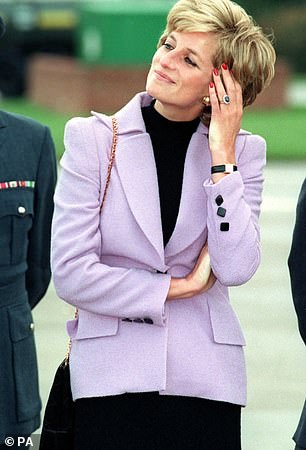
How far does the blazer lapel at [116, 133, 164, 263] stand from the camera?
3598mm

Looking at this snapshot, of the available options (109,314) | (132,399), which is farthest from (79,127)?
(132,399)

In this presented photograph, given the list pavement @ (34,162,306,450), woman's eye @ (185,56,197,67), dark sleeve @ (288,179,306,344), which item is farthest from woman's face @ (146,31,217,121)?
pavement @ (34,162,306,450)

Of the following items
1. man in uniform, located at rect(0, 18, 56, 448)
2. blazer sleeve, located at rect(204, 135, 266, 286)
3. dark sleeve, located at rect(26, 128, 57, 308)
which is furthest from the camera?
dark sleeve, located at rect(26, 128, 57, 308)

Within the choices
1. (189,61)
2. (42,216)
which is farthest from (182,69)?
(42,216)

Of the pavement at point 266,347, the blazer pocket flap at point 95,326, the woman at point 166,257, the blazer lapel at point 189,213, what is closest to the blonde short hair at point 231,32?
the woman at point 166,257

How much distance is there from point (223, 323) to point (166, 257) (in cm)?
25

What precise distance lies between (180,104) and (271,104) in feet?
86.0

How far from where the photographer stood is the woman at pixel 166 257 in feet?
11.7

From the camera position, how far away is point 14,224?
4332mm

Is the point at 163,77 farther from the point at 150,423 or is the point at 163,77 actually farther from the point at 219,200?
the point at 150,423

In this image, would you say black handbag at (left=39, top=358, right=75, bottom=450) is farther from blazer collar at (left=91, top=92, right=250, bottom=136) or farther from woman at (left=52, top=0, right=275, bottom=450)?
blazer collar at (left=91, top=92, right=250, bottom=136)

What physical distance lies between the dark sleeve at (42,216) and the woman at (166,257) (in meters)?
0.89

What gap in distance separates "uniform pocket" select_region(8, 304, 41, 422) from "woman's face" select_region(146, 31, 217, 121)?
1038 mm

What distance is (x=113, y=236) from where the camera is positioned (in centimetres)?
362
